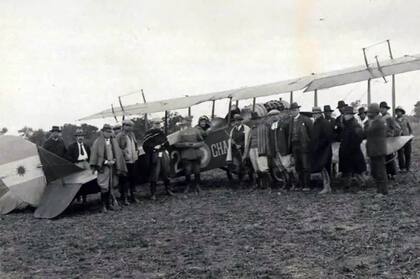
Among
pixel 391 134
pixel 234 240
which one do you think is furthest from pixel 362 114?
pixel 234 240

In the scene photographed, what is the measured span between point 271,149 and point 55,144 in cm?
519

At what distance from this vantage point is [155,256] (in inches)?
275

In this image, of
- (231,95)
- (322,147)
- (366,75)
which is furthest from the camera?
(231,95)

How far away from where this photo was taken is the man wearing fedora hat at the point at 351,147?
35.7 ft

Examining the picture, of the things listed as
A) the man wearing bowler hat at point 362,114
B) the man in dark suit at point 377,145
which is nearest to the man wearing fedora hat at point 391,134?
the man wearing bowler hat at point 362,114

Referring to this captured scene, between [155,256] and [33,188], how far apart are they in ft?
20.1

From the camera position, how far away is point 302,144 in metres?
11.4

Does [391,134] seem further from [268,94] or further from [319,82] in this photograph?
[268,94]

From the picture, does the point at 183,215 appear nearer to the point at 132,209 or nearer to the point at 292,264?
the point at 132,209

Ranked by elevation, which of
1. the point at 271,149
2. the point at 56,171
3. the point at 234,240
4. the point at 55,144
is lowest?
the point at 234,240

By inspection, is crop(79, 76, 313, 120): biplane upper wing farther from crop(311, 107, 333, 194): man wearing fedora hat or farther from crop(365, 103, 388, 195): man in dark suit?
crop(365, 103, 388, 195): man in dark suit

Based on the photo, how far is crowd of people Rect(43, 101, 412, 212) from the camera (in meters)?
10.9

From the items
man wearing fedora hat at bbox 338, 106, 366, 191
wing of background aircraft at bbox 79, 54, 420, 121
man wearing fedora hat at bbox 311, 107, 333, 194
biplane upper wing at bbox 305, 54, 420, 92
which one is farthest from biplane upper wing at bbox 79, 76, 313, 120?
man wearing fedora hat at bbox 338, 106, 366, 191

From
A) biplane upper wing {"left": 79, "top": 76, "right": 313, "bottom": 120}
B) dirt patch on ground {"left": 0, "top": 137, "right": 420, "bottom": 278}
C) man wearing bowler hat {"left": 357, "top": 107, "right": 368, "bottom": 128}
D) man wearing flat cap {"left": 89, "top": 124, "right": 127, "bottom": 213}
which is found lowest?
dirt patch on ground {"left": 0, "top": 137, "right": 420, "bottom": 278}
